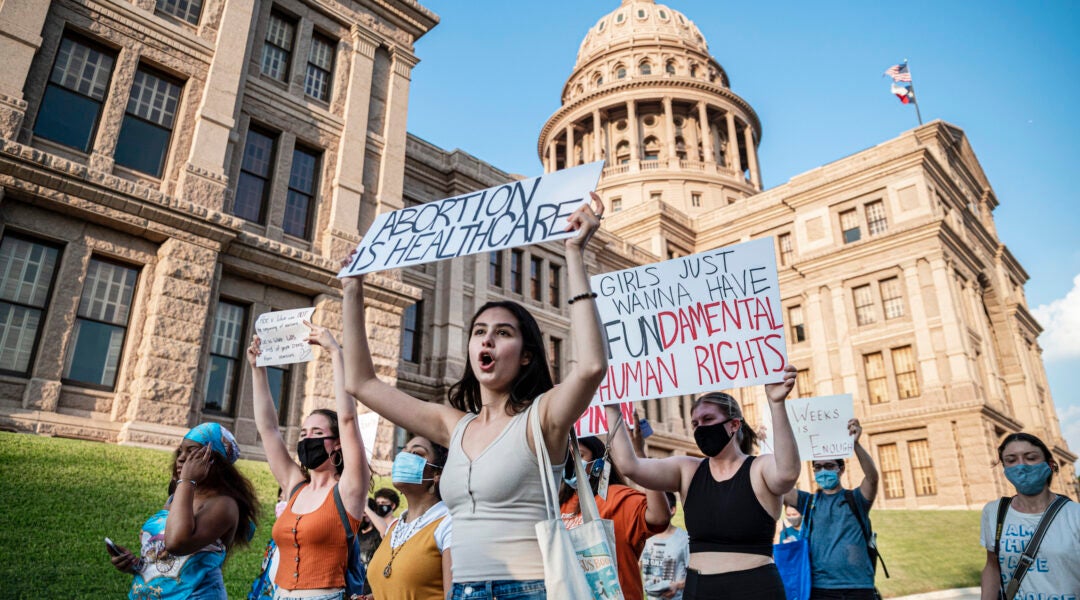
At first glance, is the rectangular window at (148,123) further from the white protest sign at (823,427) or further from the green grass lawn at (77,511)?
the white protest sign at (823,427)

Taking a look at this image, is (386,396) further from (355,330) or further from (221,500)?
(221,500)

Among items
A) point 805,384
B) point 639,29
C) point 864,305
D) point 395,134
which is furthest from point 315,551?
point 639,29

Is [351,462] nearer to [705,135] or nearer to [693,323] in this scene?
[693,323]

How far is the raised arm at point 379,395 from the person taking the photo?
2596mm

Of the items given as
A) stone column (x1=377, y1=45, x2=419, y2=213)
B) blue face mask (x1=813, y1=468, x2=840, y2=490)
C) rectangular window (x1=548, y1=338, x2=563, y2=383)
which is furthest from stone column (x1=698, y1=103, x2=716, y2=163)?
blue face mask (x1=813, y1=468, x2=840, y2=490)

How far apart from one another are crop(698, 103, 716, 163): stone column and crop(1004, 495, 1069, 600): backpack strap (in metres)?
51.6

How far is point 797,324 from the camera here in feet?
123

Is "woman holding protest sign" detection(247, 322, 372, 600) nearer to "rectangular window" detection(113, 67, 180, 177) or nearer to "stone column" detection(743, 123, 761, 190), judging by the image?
"rectangular window" detection(113, 67, 180, 177)

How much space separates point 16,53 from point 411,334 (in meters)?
12.7

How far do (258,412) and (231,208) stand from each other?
37.5 ft

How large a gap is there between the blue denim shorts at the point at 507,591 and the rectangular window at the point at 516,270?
2417cm

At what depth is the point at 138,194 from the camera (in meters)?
12.2

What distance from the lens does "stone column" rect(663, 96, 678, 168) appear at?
171 feet

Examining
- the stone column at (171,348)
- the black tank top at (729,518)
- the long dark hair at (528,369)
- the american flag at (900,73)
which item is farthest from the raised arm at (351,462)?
the american flag at (900,73)
